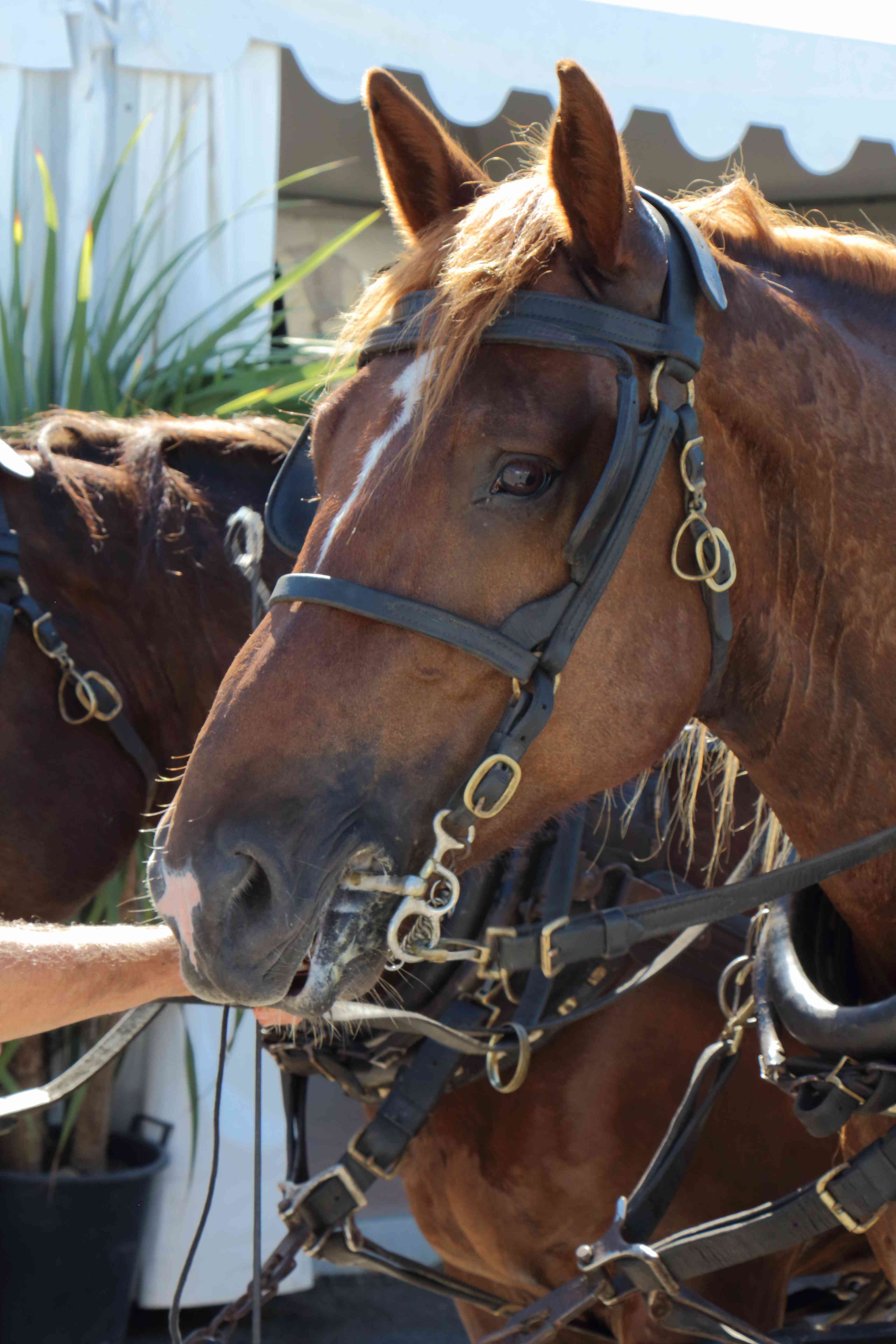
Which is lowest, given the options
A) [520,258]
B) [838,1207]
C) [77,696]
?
[838,1207]

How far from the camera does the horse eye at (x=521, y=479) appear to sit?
928mm

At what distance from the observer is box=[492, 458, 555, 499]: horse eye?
928 millimetres

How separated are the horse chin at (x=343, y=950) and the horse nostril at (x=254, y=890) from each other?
0.15 ft

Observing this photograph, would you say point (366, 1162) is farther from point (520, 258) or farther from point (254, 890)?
point (520, 258)

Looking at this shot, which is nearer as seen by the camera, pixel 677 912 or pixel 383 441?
pixel 383 441

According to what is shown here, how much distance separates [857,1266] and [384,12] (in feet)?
9.37

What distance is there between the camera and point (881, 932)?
1106 millimetres

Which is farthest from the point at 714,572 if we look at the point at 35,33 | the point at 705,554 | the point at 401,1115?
the point at 35,33

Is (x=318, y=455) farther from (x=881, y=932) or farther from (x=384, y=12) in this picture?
(x=384, y=12)

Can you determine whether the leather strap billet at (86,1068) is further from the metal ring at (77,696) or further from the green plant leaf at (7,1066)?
the green plant leaf at (7,1066)

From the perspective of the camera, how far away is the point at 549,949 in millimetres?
1102

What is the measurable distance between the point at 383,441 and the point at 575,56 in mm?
2648

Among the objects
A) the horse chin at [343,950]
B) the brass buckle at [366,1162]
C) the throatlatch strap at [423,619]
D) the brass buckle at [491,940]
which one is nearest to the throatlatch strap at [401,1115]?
the brass buckle at [366,1162]

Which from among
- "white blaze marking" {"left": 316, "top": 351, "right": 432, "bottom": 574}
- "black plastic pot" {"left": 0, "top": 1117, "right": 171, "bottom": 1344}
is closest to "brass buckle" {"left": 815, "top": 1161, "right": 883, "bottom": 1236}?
"white blaze marking" {"left": 316, "top": 351, "right": 432, "bottom": 574}
